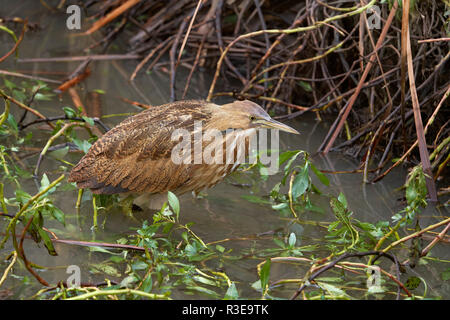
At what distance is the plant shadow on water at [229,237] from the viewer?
7.59 ft

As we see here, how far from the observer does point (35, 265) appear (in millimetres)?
2307

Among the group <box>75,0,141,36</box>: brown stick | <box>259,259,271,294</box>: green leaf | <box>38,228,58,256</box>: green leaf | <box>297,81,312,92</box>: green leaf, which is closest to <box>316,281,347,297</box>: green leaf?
<box>259,259,271,294</box>: green leaf

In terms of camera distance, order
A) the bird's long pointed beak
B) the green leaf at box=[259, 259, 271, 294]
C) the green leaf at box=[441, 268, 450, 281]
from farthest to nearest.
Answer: the bird's long pointed beak → the green leaf at box=[441, 268, 450, 281] → the green leaf at box=[259, 259, 271, 294]

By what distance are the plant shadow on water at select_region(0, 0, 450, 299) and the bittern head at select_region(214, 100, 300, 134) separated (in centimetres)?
19

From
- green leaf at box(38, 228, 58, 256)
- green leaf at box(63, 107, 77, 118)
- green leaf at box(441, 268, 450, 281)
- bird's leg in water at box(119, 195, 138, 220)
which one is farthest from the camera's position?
green leaf at box(63, 107, 77, 118)

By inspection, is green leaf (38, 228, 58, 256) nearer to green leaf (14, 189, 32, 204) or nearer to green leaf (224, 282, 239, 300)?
green leaf (14, 189, 32, 204)

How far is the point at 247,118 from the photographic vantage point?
2.95 metres

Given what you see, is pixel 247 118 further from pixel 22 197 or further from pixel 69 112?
pixel 22 197

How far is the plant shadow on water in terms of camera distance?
7.59 ft

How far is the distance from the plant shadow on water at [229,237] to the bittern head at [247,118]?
194mm

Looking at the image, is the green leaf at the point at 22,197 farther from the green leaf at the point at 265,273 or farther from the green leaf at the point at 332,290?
the green leaf at the point at 332,290

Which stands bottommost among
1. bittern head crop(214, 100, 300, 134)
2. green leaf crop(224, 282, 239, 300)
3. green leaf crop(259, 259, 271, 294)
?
green leaf crop(224, 282, 239, 300)

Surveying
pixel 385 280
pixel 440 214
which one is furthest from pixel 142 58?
pixel 385 280

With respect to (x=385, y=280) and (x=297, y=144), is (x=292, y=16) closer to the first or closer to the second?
(x=297, y=144)
